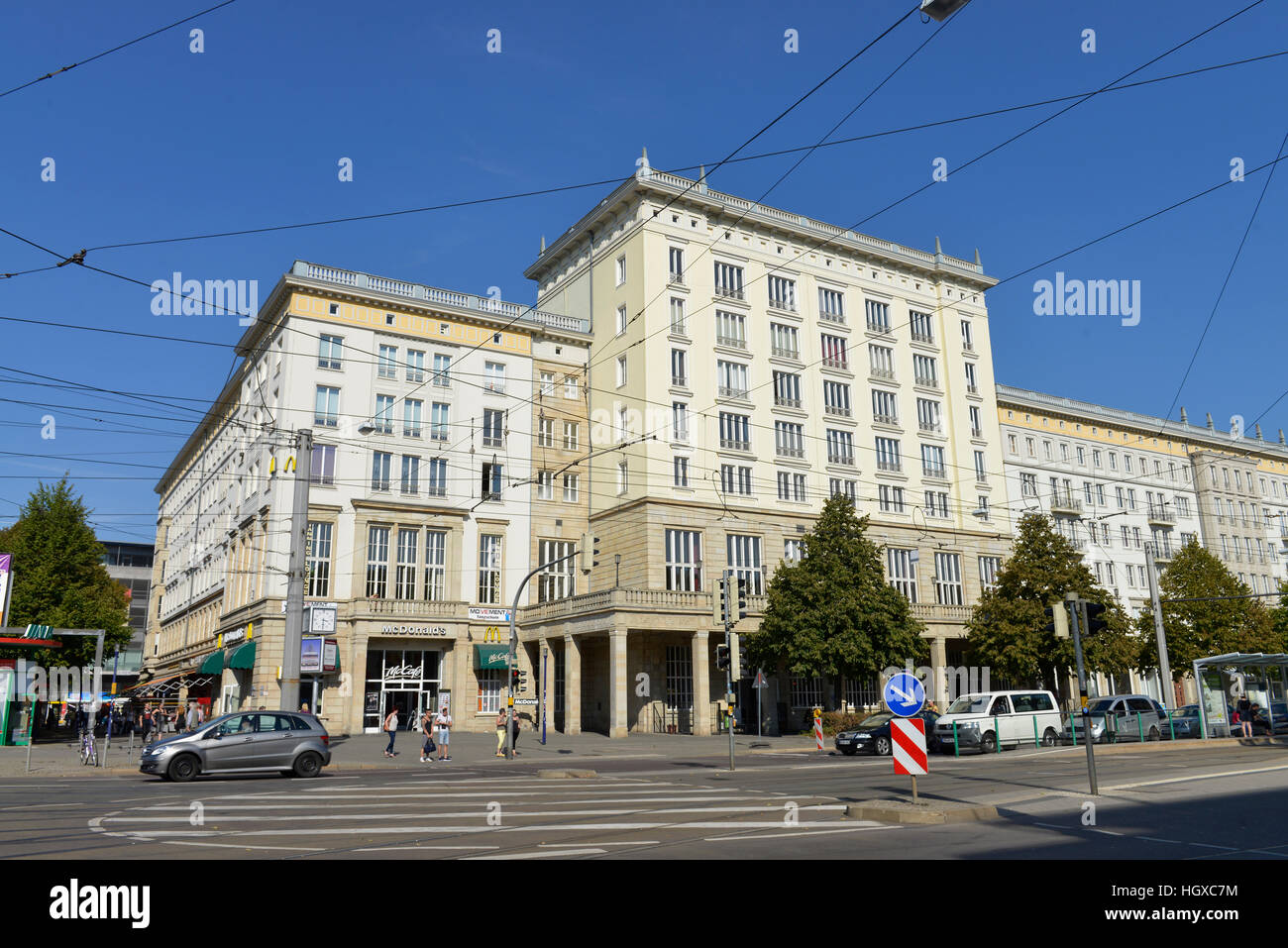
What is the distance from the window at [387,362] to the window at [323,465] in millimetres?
4789

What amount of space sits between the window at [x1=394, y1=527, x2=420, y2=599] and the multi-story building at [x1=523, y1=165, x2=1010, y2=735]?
622cm

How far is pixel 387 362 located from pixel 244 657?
15752mm

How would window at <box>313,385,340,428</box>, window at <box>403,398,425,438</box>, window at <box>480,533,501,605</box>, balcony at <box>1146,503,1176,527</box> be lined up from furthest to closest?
balcony at <box>1146,503,1176,527</box>
window at <box>480,533,501,605</box>
window at <box>403,398,425,438</box>
window at <box>313,385,340,428</box>

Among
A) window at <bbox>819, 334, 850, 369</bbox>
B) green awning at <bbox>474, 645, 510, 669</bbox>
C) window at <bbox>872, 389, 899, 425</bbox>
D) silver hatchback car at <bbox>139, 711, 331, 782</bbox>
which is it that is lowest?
silver hatchback car at <bbox>139, 711, 331, 782</bbox>

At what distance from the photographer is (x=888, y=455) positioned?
5500 cm

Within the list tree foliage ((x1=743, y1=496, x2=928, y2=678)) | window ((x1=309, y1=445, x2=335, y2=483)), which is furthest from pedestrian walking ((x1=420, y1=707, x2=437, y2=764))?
window ((x1=309, y1=445, x2=335, y2=483))

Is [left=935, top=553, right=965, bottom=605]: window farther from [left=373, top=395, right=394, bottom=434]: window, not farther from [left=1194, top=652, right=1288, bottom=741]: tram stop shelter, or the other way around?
[left=373, top=395, right=394, bottom=434]: window

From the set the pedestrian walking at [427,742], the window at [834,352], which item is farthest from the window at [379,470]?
the window at [834,352]

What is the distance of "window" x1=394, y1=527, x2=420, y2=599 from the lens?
46.1 m

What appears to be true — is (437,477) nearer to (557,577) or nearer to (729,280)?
(557,577)

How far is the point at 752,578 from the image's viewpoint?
48.3 meters

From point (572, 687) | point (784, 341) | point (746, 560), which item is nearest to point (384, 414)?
point (572, 687)

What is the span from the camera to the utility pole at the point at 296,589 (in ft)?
92.0
